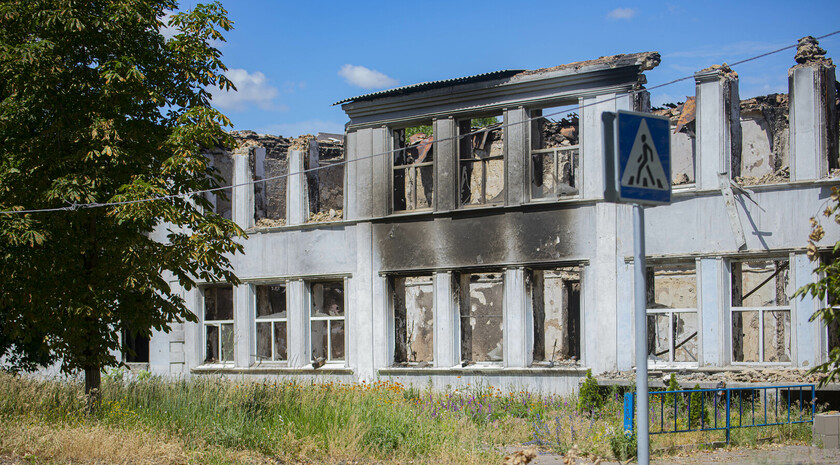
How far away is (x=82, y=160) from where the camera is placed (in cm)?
1452

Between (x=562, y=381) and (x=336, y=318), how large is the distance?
6592mm

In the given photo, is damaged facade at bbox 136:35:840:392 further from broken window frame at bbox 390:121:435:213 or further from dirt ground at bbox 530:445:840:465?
dirt ground at bbox 530:445:840:465

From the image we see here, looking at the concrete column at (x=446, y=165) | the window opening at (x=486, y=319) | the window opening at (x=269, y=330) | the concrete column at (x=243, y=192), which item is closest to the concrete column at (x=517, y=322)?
the concrete column at (x=446, y=165)

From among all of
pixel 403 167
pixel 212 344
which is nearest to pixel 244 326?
pixel 212 344

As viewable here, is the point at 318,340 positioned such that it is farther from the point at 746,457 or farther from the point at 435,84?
the point at 746,457

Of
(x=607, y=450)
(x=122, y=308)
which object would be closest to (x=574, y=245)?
(x=607, y=450)

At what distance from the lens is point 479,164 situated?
24.9 m

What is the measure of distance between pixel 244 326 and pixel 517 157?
9321mm

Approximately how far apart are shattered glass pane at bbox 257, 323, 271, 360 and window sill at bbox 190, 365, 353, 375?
474 millimetres

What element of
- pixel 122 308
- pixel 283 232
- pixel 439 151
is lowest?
pixel 122 308

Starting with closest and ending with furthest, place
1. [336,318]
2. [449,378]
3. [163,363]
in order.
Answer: [449,378] < [336,318] < [163,363]

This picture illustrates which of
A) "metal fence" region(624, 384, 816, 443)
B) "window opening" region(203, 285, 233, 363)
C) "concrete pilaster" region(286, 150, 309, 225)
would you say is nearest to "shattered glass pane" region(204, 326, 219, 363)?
"window opening" region(203, 285, 233, 363)

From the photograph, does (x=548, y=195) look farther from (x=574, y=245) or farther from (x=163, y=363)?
(x=163, y=363)

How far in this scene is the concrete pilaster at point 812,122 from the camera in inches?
663
